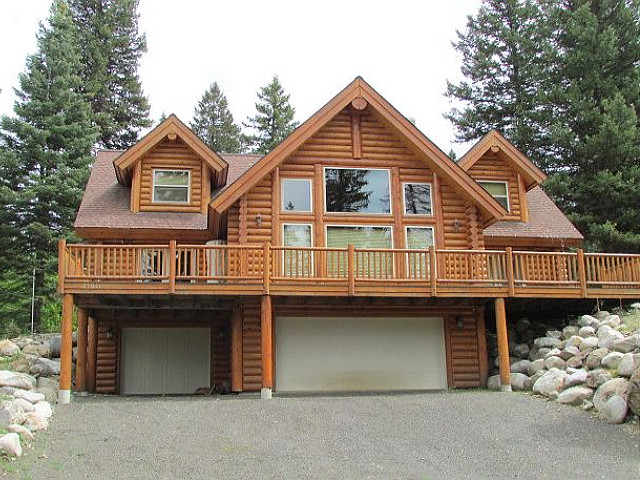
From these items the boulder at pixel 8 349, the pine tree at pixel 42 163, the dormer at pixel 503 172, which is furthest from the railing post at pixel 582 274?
the pine tree at pixel 42 163

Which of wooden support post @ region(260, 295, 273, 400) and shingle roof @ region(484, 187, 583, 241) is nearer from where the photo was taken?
wooden support post @ region(260, 295, 273, 400)

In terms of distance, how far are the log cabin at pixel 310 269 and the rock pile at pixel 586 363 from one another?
2.72 feet

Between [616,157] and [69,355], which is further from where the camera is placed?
[616,157]

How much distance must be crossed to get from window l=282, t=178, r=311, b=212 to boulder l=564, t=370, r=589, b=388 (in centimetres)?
767

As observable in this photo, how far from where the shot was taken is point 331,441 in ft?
40.2

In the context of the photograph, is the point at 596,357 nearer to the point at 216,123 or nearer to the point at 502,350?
the point at 502,350

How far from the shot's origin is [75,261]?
16.5m

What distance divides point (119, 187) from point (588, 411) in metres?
15.2

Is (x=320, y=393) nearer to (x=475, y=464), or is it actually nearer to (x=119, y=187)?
(x=475, y=464)

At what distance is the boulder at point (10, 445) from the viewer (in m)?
10.9

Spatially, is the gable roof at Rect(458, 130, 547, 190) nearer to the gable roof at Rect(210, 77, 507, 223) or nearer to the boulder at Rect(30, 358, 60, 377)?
the gable roof at Rect(210, 77, 507, 223)

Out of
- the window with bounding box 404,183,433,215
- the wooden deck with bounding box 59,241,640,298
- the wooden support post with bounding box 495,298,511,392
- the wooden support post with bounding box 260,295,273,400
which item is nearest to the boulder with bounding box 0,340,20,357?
the wooden deck with bounding box 59,241,640,298

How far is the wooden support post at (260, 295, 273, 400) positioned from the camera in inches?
638

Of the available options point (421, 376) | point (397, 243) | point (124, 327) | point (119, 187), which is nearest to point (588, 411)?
point (421, 376)
